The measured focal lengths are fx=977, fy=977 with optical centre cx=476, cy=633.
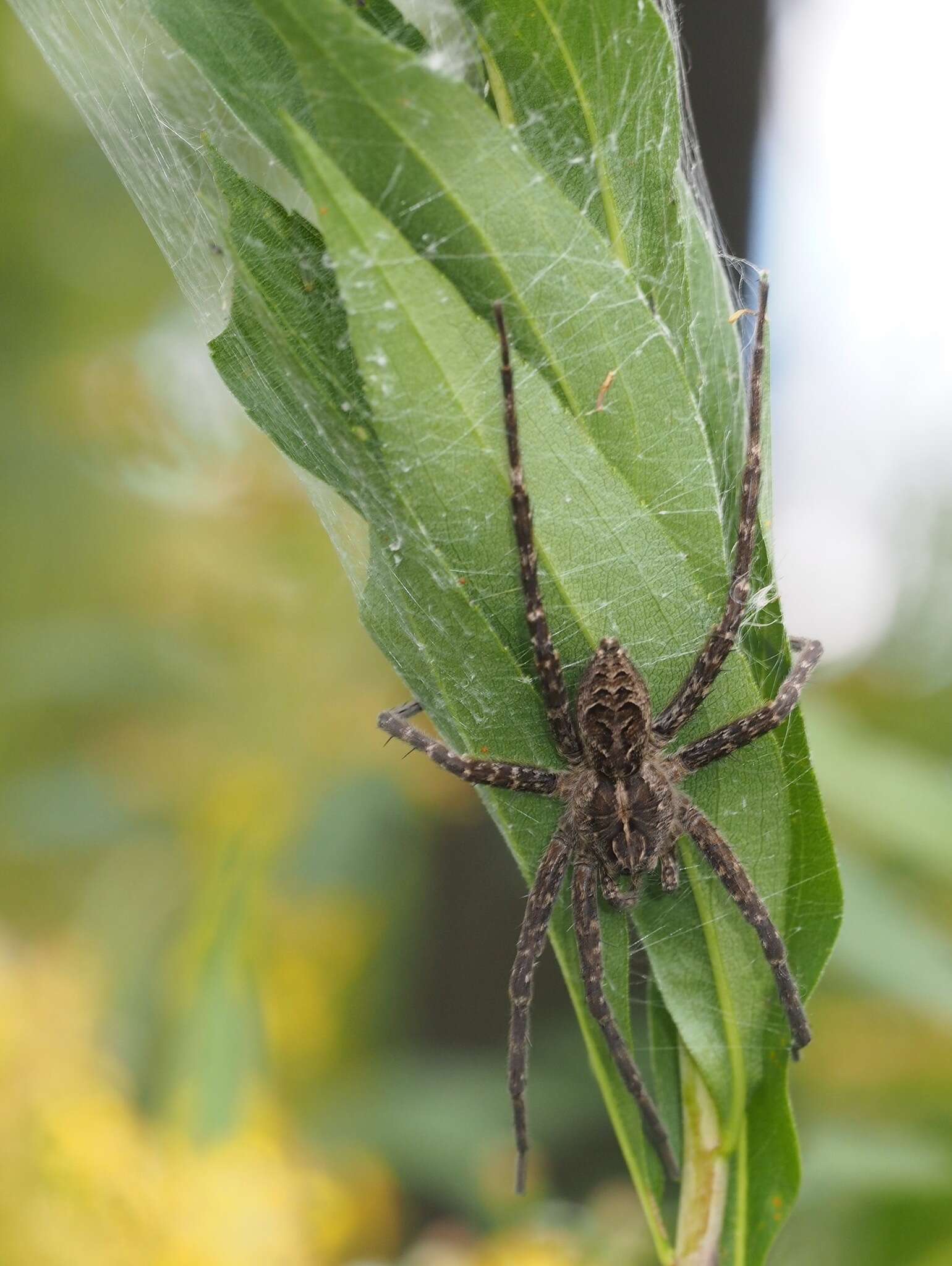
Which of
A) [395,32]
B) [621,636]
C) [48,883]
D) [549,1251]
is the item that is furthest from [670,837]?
[48,883]

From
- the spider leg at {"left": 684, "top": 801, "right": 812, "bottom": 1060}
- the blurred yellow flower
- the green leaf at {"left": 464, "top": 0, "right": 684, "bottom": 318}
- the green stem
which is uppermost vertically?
the green leaf at {"left": 464, "top": 0, "right": 684, "bottom": 318}

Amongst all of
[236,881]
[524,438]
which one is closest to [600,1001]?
[524,438]

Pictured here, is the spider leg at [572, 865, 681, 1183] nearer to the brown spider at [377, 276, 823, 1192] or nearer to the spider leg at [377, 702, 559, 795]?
the brown spider at [377, 276, 823, 1192]

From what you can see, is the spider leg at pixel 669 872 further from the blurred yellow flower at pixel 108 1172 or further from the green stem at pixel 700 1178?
the blurred yellow flower at pixel 108 1172

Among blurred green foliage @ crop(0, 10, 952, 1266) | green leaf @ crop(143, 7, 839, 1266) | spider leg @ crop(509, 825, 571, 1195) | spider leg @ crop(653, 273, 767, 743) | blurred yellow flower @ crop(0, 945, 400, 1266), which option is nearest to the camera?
green leaf @ crop(143, 7, 839, 1266)

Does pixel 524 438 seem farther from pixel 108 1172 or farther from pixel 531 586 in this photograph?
pixel 108 1172

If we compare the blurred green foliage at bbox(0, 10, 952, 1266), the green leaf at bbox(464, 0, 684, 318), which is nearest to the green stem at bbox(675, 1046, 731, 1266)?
the green leaf at bbox(464, 0, 684, 318)

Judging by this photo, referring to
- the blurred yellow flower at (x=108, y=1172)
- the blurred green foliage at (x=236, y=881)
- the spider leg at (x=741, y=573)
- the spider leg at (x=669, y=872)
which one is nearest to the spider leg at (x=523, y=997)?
the spider leg at (x=669, y=872)
